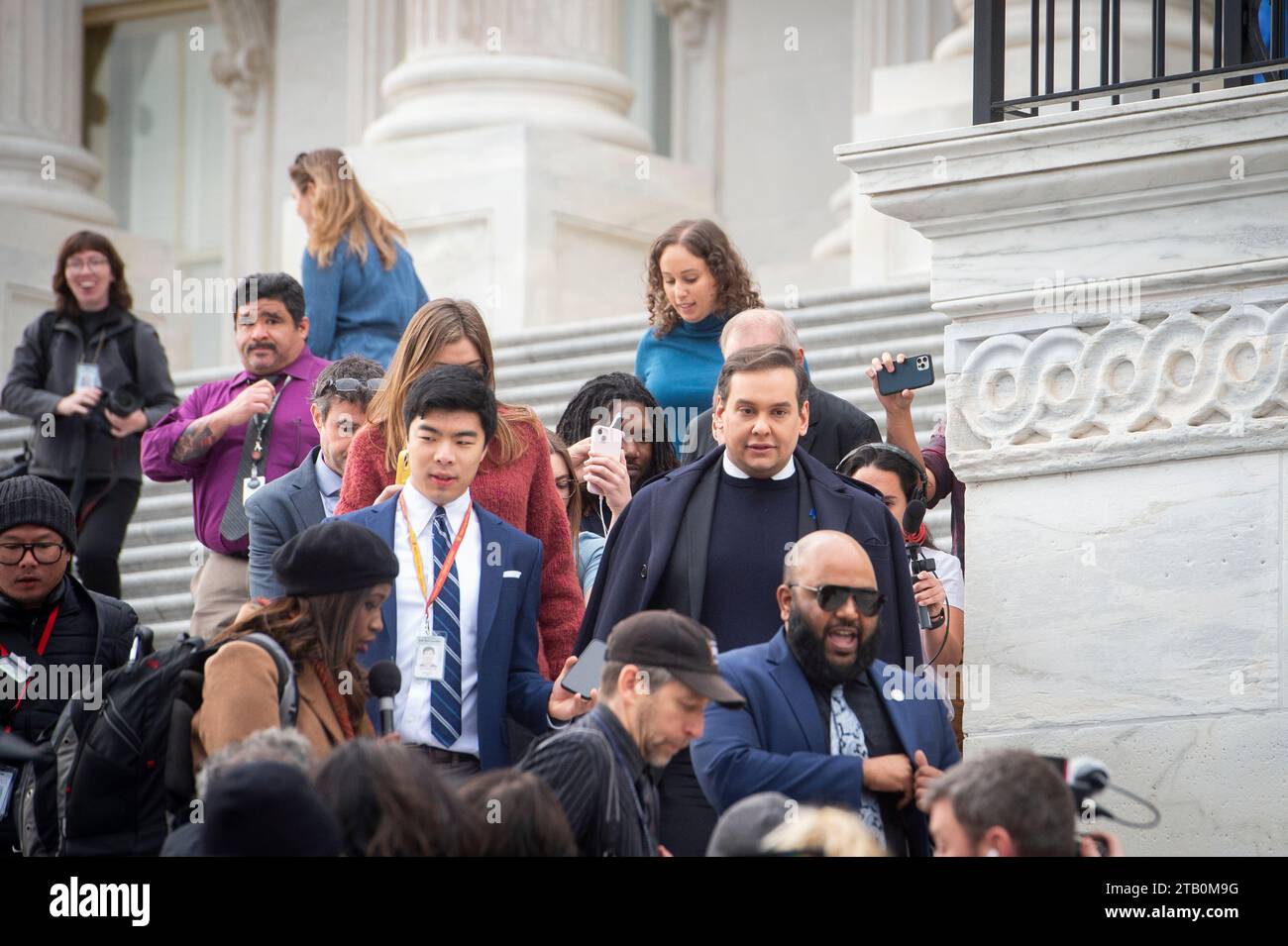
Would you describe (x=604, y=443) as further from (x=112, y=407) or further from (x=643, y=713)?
(x=112, y=407)

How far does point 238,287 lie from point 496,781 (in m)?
4.56

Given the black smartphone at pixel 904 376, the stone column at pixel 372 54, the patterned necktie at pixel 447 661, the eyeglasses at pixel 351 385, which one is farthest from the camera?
the stone column at pixel 372 54

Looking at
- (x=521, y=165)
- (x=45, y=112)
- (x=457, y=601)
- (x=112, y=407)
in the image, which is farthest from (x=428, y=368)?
(x=45, y=112)

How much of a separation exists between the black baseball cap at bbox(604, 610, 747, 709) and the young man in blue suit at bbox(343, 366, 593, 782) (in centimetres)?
90

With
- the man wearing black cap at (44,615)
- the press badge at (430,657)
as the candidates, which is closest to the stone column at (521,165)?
the man wearing black cap at (44,615)

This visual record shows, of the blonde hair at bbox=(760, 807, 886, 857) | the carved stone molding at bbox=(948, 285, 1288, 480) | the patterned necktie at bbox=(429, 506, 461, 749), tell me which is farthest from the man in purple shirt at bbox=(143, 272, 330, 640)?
the blonde hair at bbox=(760, 807, 886, 857)

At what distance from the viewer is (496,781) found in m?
5.13

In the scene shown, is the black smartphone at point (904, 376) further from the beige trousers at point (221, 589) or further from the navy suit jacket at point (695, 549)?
the beige trousers at point (221, 589)

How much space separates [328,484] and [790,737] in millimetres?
2306

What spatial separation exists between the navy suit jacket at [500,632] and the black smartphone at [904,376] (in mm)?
1695

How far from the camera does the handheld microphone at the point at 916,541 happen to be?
7.84m

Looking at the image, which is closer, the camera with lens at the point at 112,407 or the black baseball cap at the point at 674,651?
the black baseball cap at the point at 674,651
